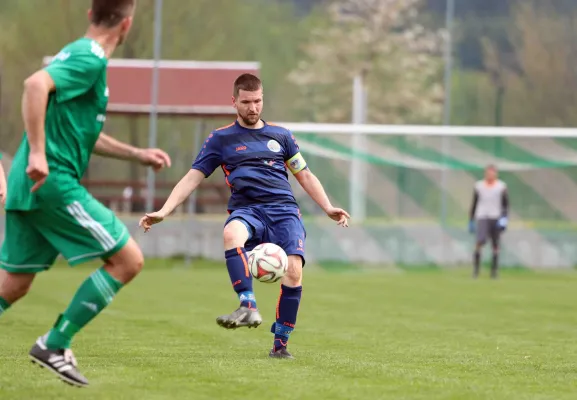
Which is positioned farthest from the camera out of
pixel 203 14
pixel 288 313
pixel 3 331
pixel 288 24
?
pixel 288 24

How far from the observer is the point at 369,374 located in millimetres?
7852

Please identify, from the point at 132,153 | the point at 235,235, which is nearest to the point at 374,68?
the point at 235,235

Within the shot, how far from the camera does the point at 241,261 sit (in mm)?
8469

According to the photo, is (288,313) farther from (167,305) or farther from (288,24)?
(288,24)

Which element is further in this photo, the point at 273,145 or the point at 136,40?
the point at 136,40

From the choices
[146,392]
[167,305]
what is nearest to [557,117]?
[167,305]

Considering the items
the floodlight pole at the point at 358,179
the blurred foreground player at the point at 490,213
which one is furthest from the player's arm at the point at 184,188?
the floodlight pole at the point at 358,179

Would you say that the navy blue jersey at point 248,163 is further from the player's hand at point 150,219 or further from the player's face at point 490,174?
the player's face at point 490,174

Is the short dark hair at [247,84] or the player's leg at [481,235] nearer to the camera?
the short dark hair at [247,84]

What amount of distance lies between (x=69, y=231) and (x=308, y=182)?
291 cm

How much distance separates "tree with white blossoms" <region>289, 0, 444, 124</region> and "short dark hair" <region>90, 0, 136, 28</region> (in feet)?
150

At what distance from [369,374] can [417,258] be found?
17.5 metres

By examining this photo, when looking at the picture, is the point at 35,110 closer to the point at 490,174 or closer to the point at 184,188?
the point at 184,188

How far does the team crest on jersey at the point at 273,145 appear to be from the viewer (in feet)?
29.2
